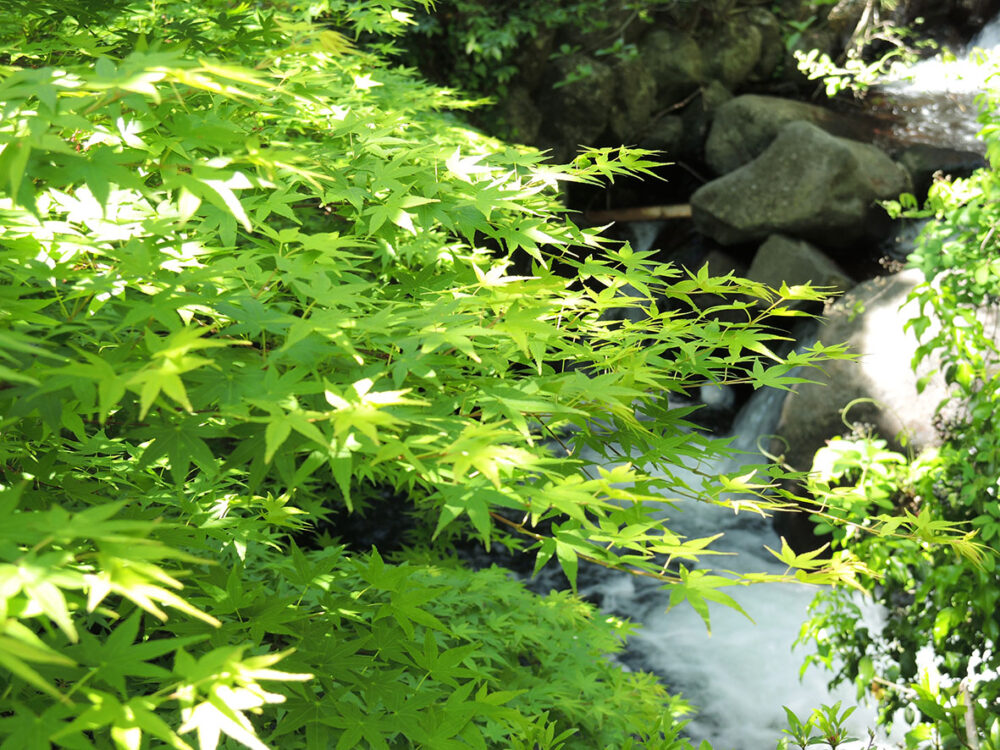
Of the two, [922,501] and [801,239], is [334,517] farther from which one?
[801,239]

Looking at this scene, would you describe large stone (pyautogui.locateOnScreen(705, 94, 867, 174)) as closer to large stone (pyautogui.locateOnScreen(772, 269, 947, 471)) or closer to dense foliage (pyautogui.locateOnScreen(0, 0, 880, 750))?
large stone (pyautogui.locateOnScreen(772, 269, 947, 471))

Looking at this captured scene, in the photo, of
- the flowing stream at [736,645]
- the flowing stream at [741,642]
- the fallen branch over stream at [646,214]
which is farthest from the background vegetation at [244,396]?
the fallen branch over stream at [646,214]

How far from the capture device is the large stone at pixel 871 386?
4.79m

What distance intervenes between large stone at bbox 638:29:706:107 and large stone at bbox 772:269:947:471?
457 cm

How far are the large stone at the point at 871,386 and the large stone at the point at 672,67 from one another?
4568 mm

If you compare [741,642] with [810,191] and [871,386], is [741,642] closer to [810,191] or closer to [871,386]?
[871,386]

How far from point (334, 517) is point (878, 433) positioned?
3.95 meters

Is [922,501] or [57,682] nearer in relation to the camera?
[57,682]

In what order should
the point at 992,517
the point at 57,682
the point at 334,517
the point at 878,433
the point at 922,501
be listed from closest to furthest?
Answer: 1. the point at 57,682
2. the point at 992,517
3. the point at 922,501
4. the point at 878,433
5. the point at 334,517

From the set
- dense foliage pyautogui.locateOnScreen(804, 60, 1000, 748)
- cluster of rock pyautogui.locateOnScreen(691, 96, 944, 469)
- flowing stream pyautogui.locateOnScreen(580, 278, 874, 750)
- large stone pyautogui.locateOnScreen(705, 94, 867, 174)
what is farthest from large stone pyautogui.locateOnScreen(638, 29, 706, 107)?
dense foliage pyautogui.locateOnScreen(804, 60, 1000, 748)

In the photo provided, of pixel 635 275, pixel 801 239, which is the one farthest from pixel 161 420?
pixel 801 239

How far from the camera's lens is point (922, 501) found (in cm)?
378

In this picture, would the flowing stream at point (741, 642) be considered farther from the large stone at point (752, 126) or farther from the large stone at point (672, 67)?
the large stone at point (672, 67)

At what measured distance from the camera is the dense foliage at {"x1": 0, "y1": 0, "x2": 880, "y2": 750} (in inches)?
37.0
